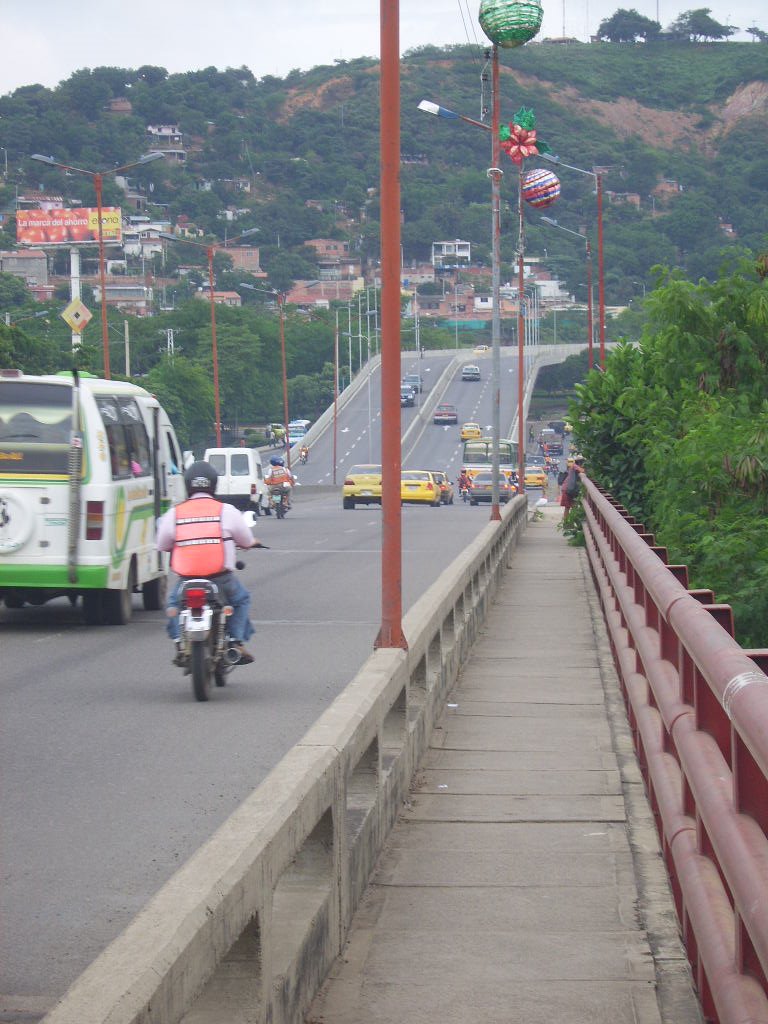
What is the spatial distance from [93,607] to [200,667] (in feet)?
16.6

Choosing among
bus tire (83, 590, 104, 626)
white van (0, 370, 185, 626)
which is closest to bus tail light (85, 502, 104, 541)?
white van (0, 370, 185, 626)

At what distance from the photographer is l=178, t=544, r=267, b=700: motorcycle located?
1209 centimetres

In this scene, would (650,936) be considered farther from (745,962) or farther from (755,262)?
(755,262)

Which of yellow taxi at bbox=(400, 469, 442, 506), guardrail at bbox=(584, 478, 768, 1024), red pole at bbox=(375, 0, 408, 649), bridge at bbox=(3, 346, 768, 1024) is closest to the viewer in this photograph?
guardrail at bbox=(584, 478, 768, 1024)

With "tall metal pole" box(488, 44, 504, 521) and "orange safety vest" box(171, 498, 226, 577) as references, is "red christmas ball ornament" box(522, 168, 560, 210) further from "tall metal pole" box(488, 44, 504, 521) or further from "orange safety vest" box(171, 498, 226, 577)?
"orange safety vest" box(171, 498, 226, 577)

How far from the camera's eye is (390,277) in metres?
9.70

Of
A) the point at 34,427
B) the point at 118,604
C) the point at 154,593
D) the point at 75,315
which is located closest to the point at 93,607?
the point at 118,604

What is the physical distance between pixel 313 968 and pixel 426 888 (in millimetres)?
1534

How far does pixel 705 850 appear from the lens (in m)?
4.61

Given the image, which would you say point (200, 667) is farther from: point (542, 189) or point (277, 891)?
point (542, 189)

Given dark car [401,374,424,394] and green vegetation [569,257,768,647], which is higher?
green vegetation [569,257,768,647]

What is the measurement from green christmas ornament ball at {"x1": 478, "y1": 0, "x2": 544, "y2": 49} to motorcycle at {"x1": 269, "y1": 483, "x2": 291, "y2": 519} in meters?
20.2

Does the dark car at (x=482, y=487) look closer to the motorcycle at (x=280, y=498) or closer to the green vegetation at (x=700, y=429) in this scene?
→ the motorcycle at (x=280, y=498)

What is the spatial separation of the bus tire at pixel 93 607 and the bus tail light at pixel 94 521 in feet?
3.06
